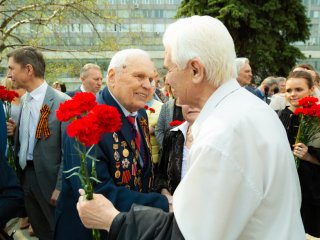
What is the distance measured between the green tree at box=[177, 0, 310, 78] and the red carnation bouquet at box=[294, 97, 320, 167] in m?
22.3

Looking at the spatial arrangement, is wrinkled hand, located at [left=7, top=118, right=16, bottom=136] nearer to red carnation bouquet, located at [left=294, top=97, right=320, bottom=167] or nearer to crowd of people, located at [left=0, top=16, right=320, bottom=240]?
crowd of people, located at [left=0, top=16, right=320, bottom=240]

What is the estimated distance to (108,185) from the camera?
2113 millimetres

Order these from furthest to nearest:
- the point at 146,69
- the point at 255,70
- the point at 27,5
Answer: the point at 255,70, the point at 27,5, the point at 146,69

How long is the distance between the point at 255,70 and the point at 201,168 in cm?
2608

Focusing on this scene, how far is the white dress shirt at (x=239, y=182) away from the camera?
131cm

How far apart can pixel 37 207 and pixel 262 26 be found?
79.8ft

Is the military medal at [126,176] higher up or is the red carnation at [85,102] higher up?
the red carnation at [85,102]

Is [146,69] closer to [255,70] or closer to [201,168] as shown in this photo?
[201,168]

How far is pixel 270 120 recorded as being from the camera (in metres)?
1.49

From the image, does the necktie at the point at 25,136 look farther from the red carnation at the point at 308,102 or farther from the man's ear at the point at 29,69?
A: the red carnation at the point at 308,102

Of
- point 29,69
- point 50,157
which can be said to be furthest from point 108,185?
point 29,69

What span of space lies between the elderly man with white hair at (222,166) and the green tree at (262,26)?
962 inches

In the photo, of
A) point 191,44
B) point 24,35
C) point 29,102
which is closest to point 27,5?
point 24,35

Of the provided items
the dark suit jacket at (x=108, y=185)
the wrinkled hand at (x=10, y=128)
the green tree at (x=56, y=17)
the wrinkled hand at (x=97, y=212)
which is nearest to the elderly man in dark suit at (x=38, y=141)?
the wrinkled hand at (x=10, y=128)
